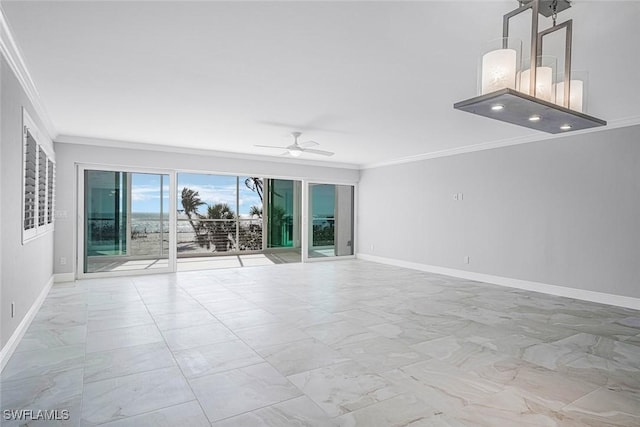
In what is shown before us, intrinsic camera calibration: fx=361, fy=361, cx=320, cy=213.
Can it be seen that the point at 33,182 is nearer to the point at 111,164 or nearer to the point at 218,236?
the point at 111,164

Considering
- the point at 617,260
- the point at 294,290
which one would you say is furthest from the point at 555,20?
the point at 294,290

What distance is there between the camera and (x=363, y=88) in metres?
3.66

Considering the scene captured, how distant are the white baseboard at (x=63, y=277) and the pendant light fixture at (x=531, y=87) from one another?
654 cm

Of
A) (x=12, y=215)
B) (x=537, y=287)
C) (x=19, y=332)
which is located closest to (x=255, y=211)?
(x=537, y=287)

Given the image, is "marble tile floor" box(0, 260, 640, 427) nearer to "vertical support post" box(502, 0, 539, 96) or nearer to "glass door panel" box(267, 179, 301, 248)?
"vertical support post" box(502, 0, 539, 96)

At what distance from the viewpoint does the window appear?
3568mm

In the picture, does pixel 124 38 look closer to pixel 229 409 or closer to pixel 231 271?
pixel 229 409

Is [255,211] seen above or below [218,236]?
above

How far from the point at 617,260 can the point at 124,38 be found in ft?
19.8

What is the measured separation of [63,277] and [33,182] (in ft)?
9.07

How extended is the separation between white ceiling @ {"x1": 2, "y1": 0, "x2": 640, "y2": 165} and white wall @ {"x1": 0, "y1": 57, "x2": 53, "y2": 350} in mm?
352

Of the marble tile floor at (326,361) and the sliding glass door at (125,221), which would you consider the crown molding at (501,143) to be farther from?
the sliding glass door at (125,221)

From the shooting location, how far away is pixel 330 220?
916cm

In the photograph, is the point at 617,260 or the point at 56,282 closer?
the point at 617,260
